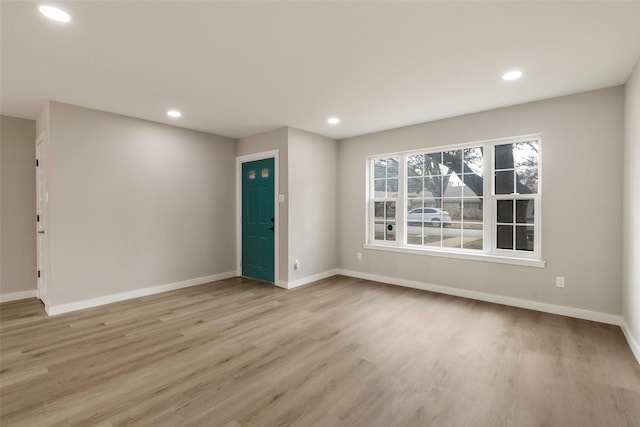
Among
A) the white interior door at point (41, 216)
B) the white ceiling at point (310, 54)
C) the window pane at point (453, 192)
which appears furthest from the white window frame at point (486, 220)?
the white interior door at point (41, 216)

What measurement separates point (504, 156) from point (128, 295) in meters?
5.63

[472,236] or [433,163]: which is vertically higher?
[433,163]

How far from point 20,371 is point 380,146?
16.7ft

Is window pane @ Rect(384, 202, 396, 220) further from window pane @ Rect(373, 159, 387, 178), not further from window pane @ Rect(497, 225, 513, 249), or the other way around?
window pane @ Rect(497, 225, 513, 249)

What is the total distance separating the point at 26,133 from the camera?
14.2ft

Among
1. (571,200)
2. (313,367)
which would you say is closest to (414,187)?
(571,200)

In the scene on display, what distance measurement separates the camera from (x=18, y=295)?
169 inches

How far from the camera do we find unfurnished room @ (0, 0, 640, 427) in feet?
6.82

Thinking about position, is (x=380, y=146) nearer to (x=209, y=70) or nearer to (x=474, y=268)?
(x=474, y=268)

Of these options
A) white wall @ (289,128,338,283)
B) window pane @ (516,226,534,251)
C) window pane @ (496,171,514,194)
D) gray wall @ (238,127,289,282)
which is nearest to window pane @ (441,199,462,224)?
window pane @ (496,171,514,194)

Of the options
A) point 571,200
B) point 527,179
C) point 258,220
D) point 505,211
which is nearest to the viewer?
point 571,200

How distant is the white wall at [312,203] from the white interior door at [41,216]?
3.26m

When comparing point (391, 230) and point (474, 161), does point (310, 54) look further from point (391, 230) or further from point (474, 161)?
point (391, 230)

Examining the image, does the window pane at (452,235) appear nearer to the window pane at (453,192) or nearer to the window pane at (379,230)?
the window pane at (453,192)
